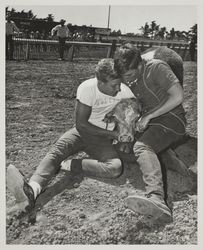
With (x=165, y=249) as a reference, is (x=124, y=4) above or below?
above

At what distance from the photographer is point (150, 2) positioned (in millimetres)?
2420

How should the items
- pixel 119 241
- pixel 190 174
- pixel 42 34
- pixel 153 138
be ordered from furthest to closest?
pixel 42 34, pixel 190 174, pixel 153 138, pixel 119 241

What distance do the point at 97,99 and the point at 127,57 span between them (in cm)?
33

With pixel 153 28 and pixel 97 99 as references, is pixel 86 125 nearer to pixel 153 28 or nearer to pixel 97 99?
pixel 97 99

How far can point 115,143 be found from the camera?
2.37m

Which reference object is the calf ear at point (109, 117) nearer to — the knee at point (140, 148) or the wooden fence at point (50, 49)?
the knee at point (140, 148)

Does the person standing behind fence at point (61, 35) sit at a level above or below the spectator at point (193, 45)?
above

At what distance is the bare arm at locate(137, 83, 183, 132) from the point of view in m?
2.20

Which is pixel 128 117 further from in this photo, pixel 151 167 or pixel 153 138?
pixel 151 167

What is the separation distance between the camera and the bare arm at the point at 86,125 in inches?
89.0

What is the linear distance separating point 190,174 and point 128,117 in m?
0.57

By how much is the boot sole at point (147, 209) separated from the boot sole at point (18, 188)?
605 millimetres

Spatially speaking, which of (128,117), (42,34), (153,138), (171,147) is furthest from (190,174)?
(42,34)

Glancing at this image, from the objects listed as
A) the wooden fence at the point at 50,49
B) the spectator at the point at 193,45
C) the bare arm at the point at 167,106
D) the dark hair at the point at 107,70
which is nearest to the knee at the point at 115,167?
the bare arm at the point at 167,106
